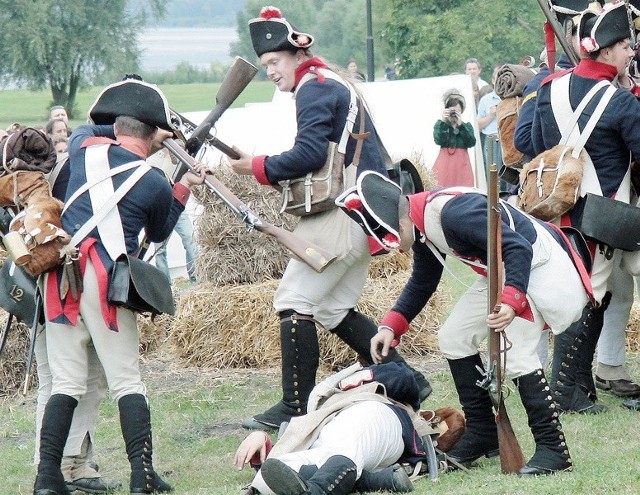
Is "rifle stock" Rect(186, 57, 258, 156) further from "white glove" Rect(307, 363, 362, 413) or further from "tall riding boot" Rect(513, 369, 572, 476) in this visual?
"tall riding boot" Rect(513, 369, 572, 476)

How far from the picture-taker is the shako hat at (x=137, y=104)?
580 centimetres

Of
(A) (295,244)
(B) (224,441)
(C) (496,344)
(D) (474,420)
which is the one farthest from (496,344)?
(B) (224,441)

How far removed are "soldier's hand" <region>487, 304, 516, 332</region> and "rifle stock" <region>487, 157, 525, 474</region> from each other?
0.03 metres

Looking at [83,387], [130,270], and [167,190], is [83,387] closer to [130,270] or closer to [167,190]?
[130,270]

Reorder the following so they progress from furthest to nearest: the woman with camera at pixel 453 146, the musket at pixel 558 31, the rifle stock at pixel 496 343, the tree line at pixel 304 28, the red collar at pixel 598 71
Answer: the tree line at pixel 304 28 < the woman with camera at pixel 453 146 < the musket at pixel 558 31 < the red collar at pixel 598 71 < the rifle stock at pixel 496 343

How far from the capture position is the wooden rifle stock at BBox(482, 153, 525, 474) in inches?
197

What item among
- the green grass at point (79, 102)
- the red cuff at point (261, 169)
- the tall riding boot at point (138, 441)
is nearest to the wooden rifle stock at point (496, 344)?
the tall riding boot at point (138, 441)

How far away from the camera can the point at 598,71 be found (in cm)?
629

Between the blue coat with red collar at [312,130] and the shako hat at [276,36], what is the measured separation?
0.13 m

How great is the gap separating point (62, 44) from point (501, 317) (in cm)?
3664

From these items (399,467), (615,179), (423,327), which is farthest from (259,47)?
(423,327)

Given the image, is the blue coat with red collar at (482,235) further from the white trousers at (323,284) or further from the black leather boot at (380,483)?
the white trousers at (323,284)

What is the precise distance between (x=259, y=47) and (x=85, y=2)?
126 feet

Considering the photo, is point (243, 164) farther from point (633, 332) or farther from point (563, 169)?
point (633, 332)
